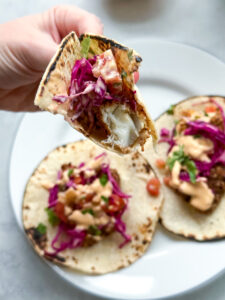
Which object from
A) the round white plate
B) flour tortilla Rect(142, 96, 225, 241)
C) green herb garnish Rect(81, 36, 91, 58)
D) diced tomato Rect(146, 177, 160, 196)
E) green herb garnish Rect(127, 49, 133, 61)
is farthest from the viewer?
diced tomato Rect(146, 177, 160, 196)

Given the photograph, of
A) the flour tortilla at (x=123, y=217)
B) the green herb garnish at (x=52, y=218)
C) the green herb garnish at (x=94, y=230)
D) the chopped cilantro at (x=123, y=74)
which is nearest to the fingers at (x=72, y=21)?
the chopped cilantro at (x=123, y=74)

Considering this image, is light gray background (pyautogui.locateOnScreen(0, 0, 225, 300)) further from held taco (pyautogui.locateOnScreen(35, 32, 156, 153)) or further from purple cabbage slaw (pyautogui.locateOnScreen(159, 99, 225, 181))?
held taco (pyautogui.locateOnScreen(35, 32, 156, 153))

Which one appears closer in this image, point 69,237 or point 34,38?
point 34,38

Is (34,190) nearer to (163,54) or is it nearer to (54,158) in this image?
(54,158)

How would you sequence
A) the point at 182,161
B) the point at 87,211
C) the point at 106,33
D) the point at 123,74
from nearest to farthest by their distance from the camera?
the point at 123,74 → the point at 87,211 → the point at 182,161 → the point at 106,33

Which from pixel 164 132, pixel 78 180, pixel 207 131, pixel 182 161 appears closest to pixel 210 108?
pixel 207 131

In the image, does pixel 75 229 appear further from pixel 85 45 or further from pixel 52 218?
pixel 85 45

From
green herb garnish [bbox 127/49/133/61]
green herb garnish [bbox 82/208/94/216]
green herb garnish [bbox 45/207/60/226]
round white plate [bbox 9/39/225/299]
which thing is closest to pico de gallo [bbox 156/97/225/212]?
round white plate [bbox 9/39/225/299]

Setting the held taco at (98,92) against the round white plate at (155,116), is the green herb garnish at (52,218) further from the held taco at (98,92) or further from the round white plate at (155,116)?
the held taco at (98,92)
